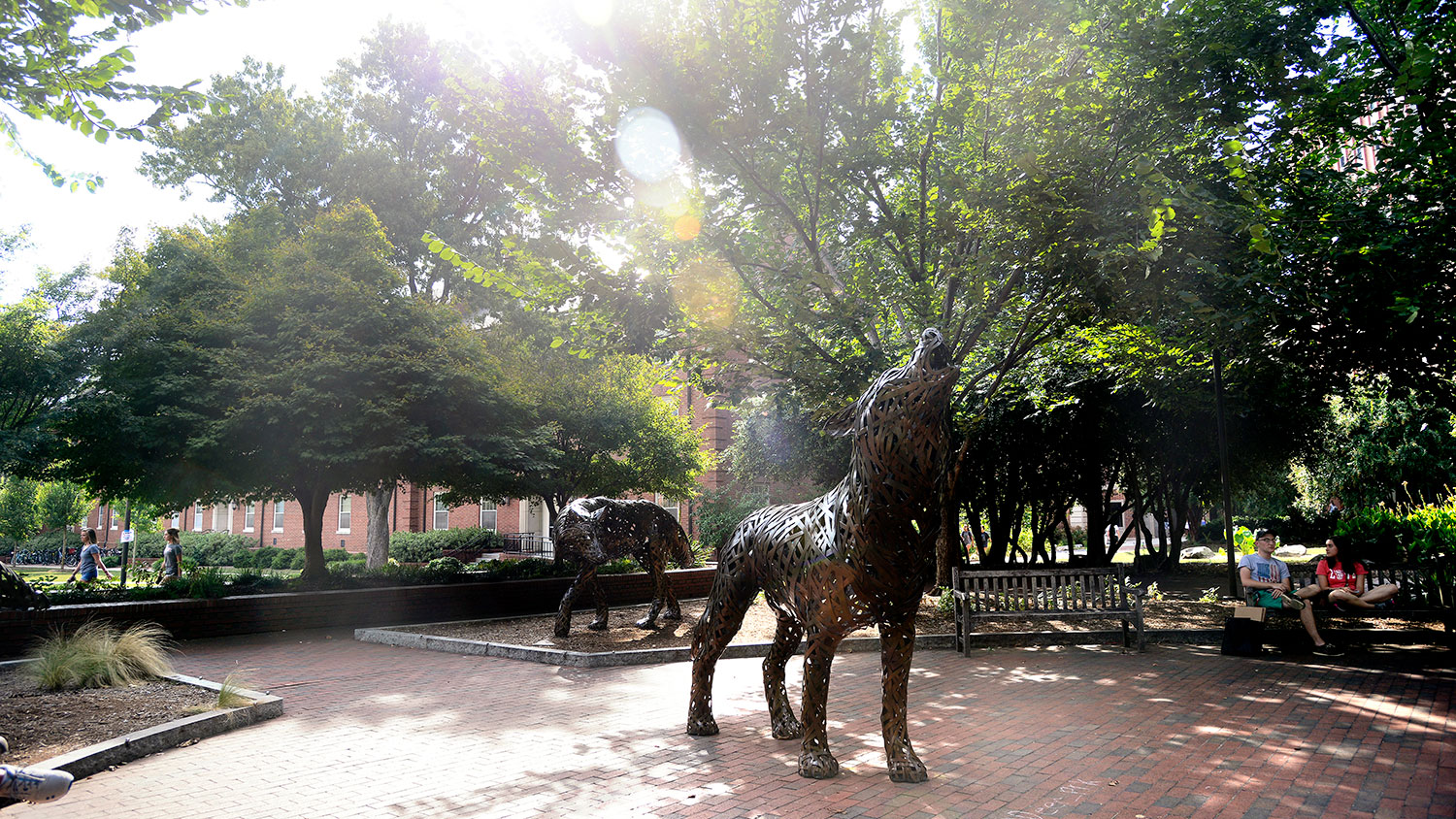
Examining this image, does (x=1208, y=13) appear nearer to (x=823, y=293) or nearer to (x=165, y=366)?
(x=823, y=293)

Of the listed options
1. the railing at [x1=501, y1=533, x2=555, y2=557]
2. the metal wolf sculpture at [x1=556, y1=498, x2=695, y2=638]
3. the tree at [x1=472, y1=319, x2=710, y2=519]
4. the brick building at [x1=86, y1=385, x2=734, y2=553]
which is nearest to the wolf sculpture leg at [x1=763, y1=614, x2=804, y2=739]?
the metal wolf sculpture at [x1=556, y1=498, x2=695, y2=638]

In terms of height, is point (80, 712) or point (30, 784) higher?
point (30, 784)

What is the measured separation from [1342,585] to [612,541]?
944cm

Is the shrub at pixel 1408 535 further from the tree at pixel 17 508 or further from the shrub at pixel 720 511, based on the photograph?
the tree at pixel 17 508

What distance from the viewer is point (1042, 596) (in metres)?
10.4

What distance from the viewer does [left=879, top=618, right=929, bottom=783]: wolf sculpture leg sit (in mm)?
5035

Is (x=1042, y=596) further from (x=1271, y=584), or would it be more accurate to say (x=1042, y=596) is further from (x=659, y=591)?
(x=659, y=591)

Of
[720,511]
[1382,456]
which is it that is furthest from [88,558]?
[1382,456]

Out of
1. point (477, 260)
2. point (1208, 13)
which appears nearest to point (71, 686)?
point (1208, 13)

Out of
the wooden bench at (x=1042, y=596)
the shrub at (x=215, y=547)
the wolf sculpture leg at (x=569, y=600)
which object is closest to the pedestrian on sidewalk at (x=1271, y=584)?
the wooden bench at (x=1042, y=596)

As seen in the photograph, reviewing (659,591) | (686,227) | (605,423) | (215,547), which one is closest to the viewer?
(686,227)

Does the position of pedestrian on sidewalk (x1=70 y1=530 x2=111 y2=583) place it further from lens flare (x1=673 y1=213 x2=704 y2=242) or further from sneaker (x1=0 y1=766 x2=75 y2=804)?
sneaker (x1=0 y1=766 x2=75 y2=804)

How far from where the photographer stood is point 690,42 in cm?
1012

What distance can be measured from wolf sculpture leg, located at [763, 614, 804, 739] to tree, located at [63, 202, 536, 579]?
348 inches
